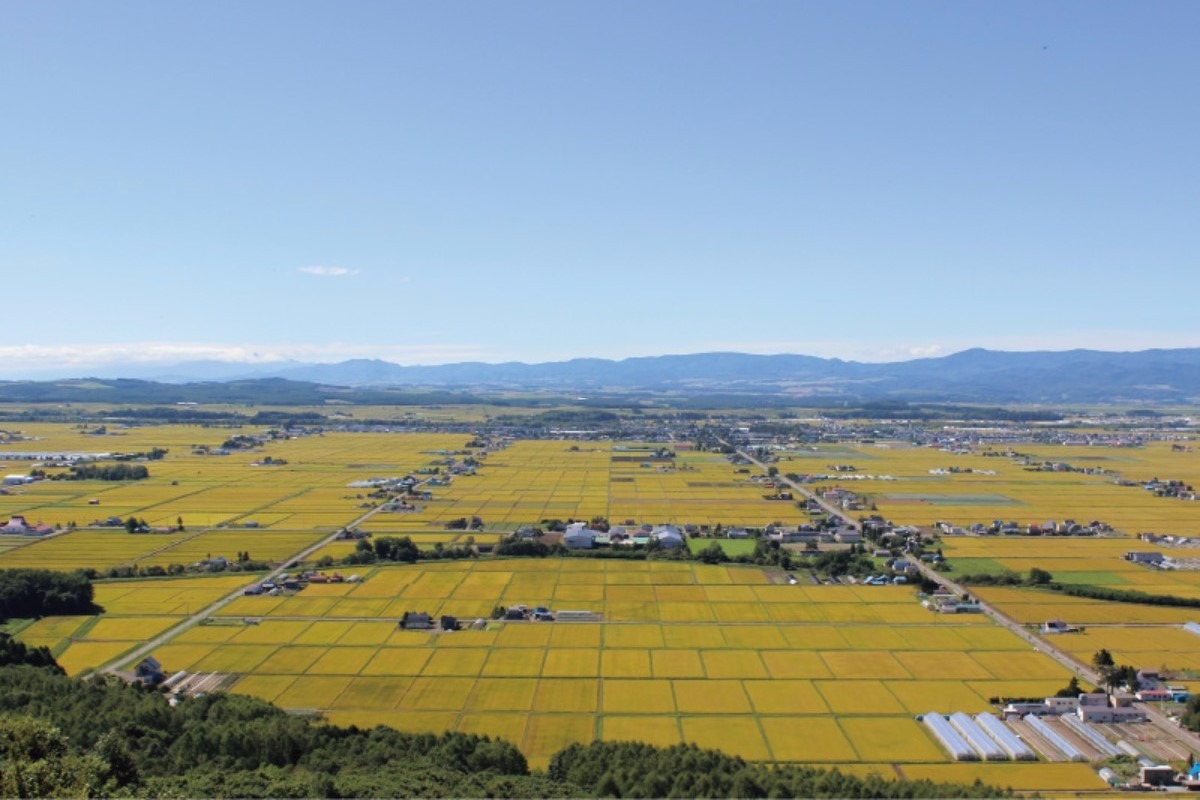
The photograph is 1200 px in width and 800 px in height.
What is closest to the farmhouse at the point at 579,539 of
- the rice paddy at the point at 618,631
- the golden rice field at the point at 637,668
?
the rice paddy at the point at 618,631

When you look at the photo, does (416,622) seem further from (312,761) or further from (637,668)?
(312,761)

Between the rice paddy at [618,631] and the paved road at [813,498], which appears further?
the paved road at [813,498]

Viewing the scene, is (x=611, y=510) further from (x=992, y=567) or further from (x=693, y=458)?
(x=693, y=458)

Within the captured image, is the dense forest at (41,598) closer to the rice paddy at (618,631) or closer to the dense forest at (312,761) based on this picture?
the rice paddy at (618,631)

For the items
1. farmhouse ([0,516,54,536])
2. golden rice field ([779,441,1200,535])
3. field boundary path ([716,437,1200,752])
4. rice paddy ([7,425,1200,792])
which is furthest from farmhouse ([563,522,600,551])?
farmhouse ([0,516,54,536])

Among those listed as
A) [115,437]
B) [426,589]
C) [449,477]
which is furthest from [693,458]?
[115,437]

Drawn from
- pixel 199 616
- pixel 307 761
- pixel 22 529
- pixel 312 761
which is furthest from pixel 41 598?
pixel 312 761
